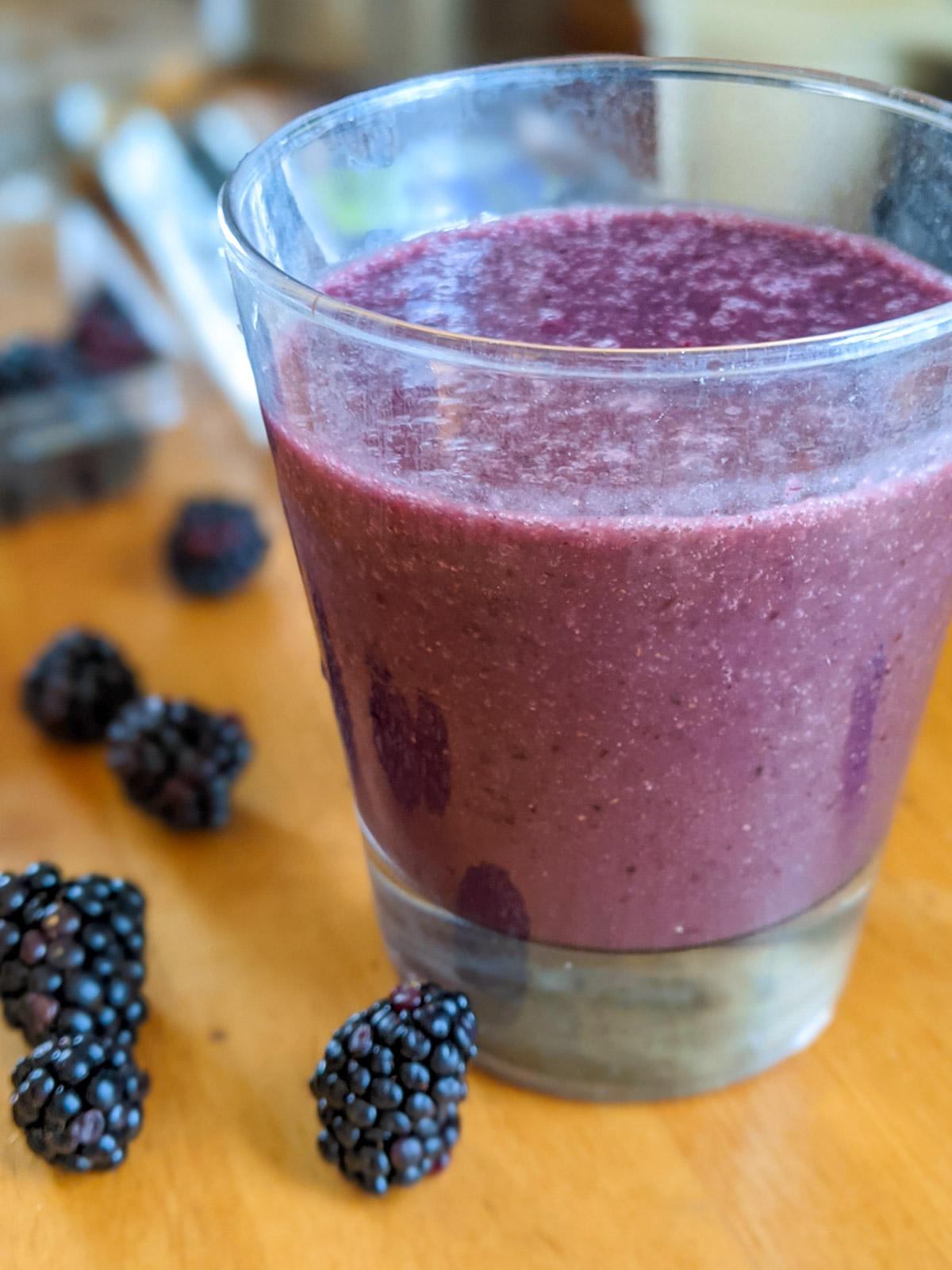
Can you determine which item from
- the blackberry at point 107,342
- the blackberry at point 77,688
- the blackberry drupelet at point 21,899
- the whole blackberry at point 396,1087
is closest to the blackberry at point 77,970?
the blackberry drupelet at point 21,899

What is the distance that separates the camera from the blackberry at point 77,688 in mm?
896

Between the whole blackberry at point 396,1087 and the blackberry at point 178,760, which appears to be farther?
the blackberry at point 178,760

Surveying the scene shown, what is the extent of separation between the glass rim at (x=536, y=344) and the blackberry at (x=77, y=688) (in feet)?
1.36

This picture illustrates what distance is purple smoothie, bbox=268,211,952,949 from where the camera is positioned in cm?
46

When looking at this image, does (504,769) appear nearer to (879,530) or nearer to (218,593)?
(879,530)

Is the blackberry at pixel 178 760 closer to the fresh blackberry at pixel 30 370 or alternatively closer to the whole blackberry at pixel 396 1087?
the whole blackberry at pixel 396 1087

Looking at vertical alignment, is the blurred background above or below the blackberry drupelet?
below

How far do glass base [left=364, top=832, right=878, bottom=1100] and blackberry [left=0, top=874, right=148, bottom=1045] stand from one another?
14cm

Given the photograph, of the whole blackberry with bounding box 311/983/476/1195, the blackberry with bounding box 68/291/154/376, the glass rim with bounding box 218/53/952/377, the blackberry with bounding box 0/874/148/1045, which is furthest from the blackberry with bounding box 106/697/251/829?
the blackberry with bounding box 68/291/154/376

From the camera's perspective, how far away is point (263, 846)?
0.83 metres

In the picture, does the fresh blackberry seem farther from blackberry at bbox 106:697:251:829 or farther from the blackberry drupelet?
the blackberry drupelet

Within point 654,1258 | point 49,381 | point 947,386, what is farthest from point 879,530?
point 49,381

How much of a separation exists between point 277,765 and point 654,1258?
407 millimetres

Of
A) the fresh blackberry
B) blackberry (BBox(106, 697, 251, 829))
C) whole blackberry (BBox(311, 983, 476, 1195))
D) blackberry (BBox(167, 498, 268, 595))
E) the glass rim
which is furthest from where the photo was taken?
the fresh blackberry
